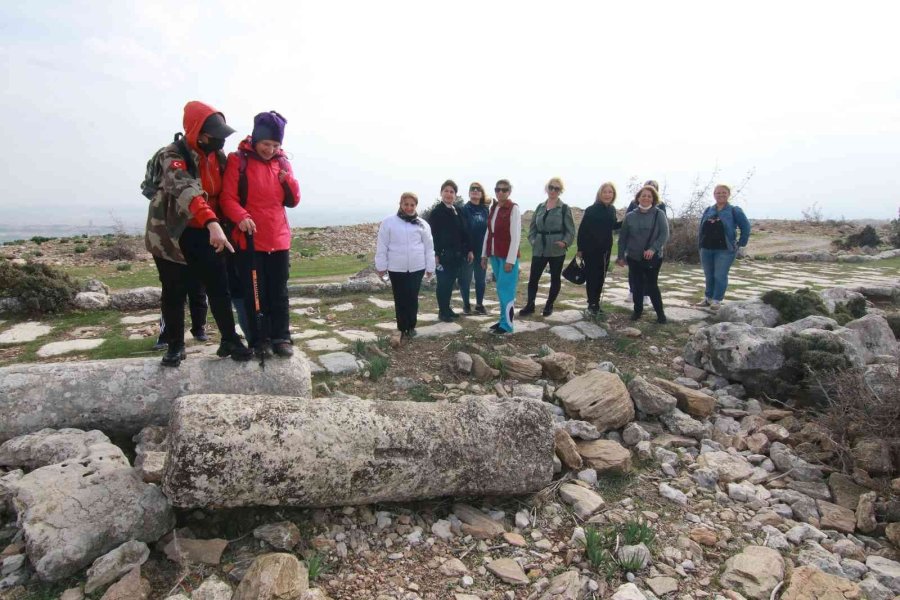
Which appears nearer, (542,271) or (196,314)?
(196,314)

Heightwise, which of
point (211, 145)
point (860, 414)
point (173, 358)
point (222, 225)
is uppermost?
point (211, 145)

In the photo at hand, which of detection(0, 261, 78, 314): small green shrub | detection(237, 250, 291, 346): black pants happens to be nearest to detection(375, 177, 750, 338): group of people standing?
detection(237, 250, 291, 346): black pants

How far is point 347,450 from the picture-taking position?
9.88 ft

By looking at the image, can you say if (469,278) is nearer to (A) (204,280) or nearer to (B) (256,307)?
(B) (256,307)

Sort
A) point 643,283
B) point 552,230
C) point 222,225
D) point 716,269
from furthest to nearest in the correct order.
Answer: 1. point 716,269
2. point 643,283
3. point 552,230
4. point 222,225

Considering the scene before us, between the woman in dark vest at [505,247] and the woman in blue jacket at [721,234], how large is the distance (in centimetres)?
325

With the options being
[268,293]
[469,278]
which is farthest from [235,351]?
[469,278]

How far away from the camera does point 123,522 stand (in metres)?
2.73

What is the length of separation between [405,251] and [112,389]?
3189mm

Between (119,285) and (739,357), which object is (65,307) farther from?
(739,357)

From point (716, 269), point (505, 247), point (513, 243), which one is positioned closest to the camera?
point (513, 243)

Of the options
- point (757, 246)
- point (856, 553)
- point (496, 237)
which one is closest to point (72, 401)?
point (496, 237)

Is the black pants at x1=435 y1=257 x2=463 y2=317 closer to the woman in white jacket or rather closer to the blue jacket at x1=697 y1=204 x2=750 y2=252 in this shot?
the woman in white jacket

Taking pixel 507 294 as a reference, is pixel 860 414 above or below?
below
